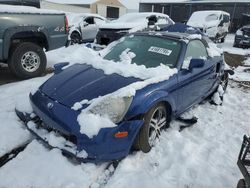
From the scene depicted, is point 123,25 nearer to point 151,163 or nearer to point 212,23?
point 151,163

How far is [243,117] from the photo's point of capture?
4930 mm

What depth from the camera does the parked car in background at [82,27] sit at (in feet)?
38.5

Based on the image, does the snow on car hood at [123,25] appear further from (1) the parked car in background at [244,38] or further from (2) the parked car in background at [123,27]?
(1) the parked car in background at [244,38]

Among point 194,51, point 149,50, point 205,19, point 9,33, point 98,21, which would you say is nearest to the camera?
point 149,50

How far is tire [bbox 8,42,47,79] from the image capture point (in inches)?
236

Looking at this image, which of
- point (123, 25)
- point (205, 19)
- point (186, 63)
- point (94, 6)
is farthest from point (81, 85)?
point (94, 6)

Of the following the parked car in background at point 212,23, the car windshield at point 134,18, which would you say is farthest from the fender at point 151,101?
the parked car in background at point 212,23

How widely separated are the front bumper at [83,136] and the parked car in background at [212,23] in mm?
13553

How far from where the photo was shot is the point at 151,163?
3258mm

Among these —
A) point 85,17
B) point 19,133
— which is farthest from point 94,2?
point 19,133

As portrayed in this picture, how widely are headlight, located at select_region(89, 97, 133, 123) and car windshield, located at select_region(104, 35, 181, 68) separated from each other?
3.63 ft

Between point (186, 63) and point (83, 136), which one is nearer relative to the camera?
point (83, 136)

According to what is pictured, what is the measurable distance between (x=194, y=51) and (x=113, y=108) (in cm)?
219

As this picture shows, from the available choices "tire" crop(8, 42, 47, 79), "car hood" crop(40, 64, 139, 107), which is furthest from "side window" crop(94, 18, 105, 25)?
"car hood" crop(40, 64, 139, 107)
